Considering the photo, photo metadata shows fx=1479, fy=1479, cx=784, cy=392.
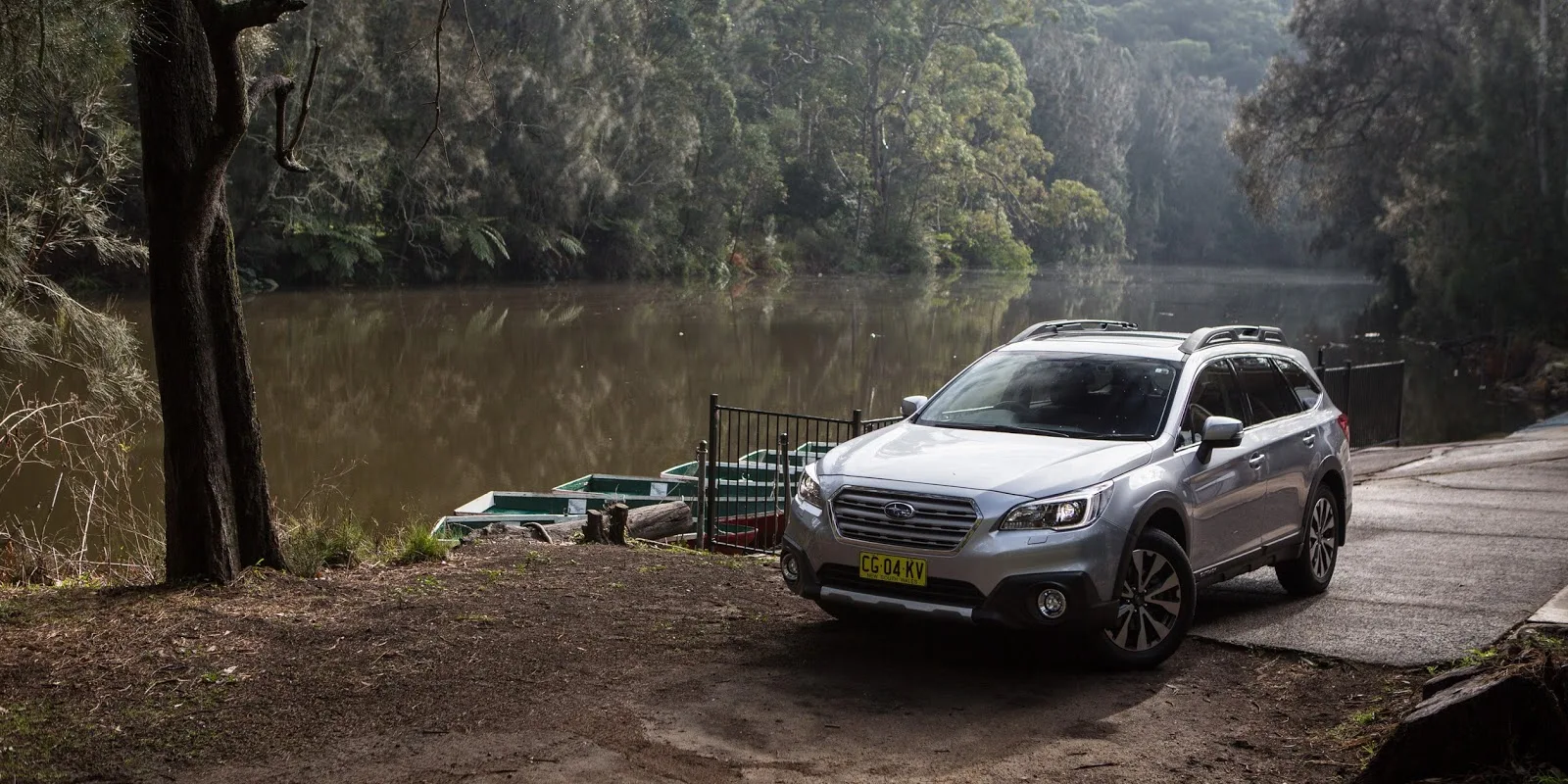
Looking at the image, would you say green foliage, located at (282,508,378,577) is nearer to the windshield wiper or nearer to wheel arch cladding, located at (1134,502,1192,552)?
the windshield wiper

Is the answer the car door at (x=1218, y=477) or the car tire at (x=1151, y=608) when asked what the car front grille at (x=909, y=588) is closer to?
the car tire at (x=1151, y=608)

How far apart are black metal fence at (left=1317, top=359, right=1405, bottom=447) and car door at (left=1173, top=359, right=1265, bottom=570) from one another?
11.5m

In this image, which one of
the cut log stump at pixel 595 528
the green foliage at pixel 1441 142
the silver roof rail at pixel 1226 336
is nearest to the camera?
the silver roof rail at pixel 1226 336

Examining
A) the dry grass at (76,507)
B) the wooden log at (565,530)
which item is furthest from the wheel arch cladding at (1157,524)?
the dry grass at (76,507)

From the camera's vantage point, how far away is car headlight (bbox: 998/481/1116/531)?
7.42m

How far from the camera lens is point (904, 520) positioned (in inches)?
298

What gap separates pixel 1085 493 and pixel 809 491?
152 centimetres

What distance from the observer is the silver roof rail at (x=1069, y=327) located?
386 inches

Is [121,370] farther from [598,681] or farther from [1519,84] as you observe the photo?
[1519,84]

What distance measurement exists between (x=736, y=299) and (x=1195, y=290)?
3107cm

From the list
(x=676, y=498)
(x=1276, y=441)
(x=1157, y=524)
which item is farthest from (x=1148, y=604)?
(x=676, y=498)

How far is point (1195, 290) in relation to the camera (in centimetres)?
7681

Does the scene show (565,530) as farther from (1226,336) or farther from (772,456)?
(1226,336)

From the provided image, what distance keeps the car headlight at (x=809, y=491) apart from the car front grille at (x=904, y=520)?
0.17 meters
